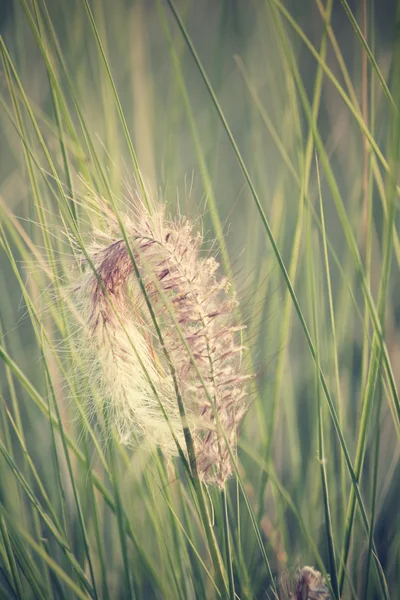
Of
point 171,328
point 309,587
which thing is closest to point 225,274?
point 171,328

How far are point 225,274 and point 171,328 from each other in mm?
136

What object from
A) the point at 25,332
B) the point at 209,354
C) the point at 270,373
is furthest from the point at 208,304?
the point at 25,332

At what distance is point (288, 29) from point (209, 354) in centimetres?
47

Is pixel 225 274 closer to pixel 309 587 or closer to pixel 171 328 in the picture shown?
pixel 171 328

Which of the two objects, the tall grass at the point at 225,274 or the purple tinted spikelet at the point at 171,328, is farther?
the tall grass at the point at 225,274

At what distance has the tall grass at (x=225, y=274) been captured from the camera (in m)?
0.49

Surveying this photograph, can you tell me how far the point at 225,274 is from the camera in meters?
0.50

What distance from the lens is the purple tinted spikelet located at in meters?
0.35

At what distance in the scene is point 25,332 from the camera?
68 centimetres

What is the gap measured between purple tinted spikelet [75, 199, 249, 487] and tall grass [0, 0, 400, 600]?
0.24 ft

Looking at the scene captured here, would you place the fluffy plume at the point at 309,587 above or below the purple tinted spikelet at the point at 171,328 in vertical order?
below

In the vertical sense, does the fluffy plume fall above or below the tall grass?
below

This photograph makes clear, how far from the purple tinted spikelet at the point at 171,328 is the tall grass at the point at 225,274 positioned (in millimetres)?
74

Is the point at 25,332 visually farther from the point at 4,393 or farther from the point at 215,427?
the point at 215,427
